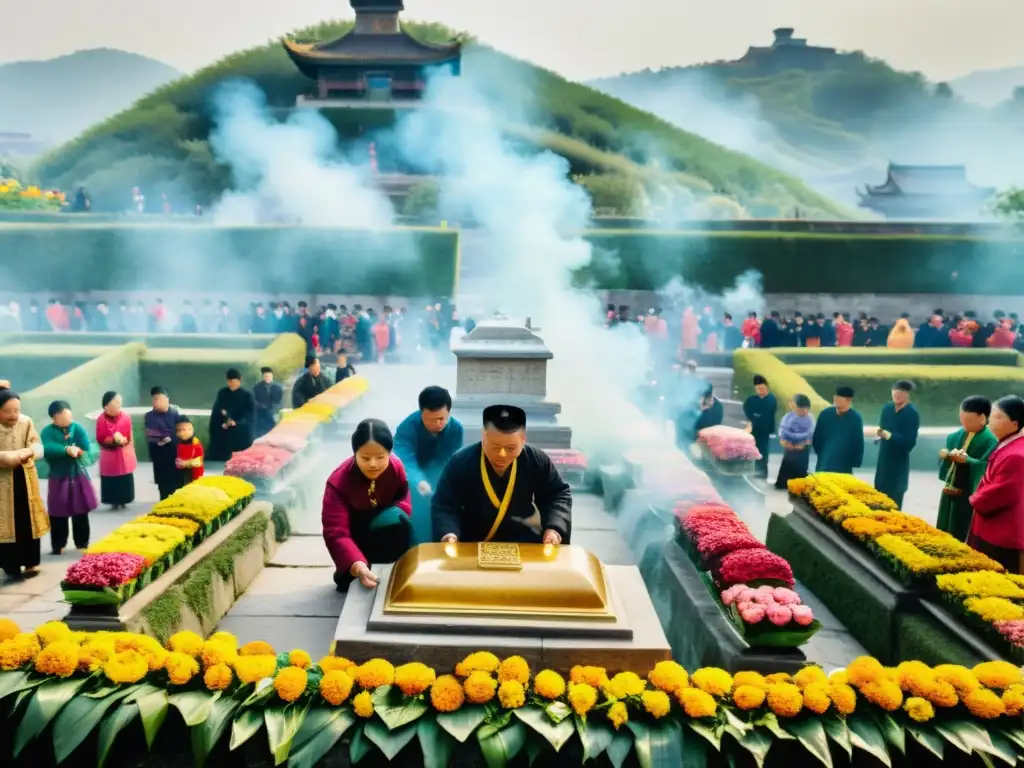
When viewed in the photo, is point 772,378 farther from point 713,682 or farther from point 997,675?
point 713,682

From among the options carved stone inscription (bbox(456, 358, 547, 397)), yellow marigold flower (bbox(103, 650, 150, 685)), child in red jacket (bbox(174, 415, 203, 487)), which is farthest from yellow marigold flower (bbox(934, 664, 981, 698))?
child in red jacket (bbox(174, 415, 203, 487))

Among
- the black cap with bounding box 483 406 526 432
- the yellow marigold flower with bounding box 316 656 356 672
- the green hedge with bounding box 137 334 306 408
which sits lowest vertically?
the green hedge with bounding box 137 334 306 408

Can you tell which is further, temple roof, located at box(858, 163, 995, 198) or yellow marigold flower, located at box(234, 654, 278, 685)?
temple roof, located at box(858, 163, 995, 198)

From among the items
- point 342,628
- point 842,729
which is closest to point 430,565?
point 342,628

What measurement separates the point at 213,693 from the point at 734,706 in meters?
2.06

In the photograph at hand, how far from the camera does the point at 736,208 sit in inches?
1367

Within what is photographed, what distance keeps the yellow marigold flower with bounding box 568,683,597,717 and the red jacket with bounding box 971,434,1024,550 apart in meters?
3.40

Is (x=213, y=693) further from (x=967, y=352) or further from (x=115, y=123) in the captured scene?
(x=115, y=123)

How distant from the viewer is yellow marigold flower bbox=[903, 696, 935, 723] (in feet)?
10.5

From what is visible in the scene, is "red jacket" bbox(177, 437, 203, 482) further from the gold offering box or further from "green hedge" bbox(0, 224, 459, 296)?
"green hedge" bbox(0, 224, 459, 296)

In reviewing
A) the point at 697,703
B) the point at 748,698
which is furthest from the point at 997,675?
the point at 697,703

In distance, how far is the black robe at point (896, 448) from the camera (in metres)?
8.30

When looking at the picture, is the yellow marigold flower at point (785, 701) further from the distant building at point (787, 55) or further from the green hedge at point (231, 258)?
the distant building at point (787, 55)

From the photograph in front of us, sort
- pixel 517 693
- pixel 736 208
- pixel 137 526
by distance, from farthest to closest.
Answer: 1. pixel 736 208
2. pixel 137 526
3. pixel 517 693
